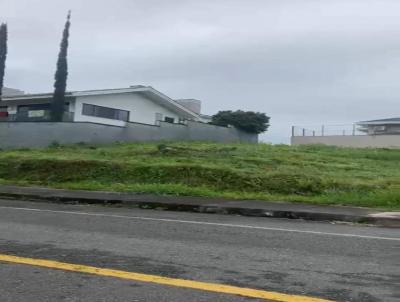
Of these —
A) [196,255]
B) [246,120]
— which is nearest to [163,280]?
[196,255]

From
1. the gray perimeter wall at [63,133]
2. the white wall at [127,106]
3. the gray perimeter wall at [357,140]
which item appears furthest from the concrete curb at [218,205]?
the gray perimeter wall at [357,140]

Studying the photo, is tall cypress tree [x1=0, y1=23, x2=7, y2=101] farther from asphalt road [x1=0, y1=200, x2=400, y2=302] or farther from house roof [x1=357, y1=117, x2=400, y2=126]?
asphalt road [x1=0, y1=200, x2=400, y2=302]

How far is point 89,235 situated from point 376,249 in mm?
3993

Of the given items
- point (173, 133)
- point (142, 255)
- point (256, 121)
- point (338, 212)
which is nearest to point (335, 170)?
point (338, 212)

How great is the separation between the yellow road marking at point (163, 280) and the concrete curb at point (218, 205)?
20.2 feet

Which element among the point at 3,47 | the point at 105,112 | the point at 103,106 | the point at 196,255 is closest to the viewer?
the point at 196,255

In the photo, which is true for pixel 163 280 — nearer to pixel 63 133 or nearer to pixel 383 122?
pixel 63 133

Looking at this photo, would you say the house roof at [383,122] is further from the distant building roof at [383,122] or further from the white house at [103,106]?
the white house at [103,106]

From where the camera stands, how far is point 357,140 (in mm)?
49625

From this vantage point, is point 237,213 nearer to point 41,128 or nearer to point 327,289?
point 327,289

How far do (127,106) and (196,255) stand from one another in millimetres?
35352

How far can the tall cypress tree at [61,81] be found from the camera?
38.0 metres

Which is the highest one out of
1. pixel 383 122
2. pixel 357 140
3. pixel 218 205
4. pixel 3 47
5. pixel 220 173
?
pixel 3 47

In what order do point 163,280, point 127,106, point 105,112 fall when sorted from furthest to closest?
point 127,106 → point 105,112 → point 163,280
